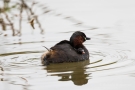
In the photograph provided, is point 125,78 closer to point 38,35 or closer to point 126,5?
point 38,35

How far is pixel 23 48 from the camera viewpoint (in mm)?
10375

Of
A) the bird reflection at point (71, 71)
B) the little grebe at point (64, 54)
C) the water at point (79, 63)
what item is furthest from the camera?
the little grebe at point (64, 54)

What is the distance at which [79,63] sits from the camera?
938 cm

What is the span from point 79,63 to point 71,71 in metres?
0.64

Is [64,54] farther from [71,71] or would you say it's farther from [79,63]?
[71,71]

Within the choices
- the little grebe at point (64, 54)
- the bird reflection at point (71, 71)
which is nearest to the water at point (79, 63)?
the bird reflection at point (71, 71)

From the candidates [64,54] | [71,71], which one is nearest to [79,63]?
[64,54]

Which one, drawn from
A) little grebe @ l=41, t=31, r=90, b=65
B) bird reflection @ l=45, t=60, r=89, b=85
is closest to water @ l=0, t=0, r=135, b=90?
bird reflection @ l=45, t=60, r=89, b=85

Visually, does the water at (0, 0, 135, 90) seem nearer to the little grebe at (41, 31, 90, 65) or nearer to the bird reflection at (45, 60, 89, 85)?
the bird reflection at (45, 60, 89, 85)

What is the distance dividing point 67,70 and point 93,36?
2516 millimetres

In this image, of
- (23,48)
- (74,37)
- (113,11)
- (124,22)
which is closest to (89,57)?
(74,37)

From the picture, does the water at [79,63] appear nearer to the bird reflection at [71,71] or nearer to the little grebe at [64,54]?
→ the bird reflection at [71,71]

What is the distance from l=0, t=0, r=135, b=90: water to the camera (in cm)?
795

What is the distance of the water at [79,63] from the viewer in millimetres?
7949
